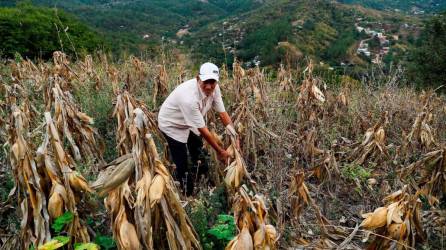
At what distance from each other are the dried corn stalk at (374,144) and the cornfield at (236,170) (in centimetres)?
1

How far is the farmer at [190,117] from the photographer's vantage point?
262 centimetres

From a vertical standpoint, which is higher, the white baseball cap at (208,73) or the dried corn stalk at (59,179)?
the white baseball cap at (208,73)

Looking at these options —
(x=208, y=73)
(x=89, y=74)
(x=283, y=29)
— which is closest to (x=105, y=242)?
(x=208, y=73)

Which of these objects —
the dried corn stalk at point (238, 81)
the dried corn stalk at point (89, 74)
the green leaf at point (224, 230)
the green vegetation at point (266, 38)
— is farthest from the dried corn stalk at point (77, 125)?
the green vegetation at point (266, 38)

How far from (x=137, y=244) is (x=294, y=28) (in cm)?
3786

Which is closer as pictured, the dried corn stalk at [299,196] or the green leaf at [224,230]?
the green leaf at [224,230]

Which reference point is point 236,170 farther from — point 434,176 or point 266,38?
point 266,38

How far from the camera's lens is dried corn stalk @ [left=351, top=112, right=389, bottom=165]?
10.7 ft

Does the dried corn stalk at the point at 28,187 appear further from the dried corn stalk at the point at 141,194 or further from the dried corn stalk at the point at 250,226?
the dried corn stalk at the point at 250,226

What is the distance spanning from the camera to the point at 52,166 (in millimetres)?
1719

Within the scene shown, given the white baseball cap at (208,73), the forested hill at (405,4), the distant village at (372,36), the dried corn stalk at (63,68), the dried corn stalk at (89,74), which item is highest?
the white baseball cap at (208,73)

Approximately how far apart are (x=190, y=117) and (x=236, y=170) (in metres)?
0.89

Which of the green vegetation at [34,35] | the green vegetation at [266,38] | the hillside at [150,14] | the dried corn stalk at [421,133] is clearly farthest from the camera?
the hillside at [150,14]

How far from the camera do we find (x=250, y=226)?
1.43 m
